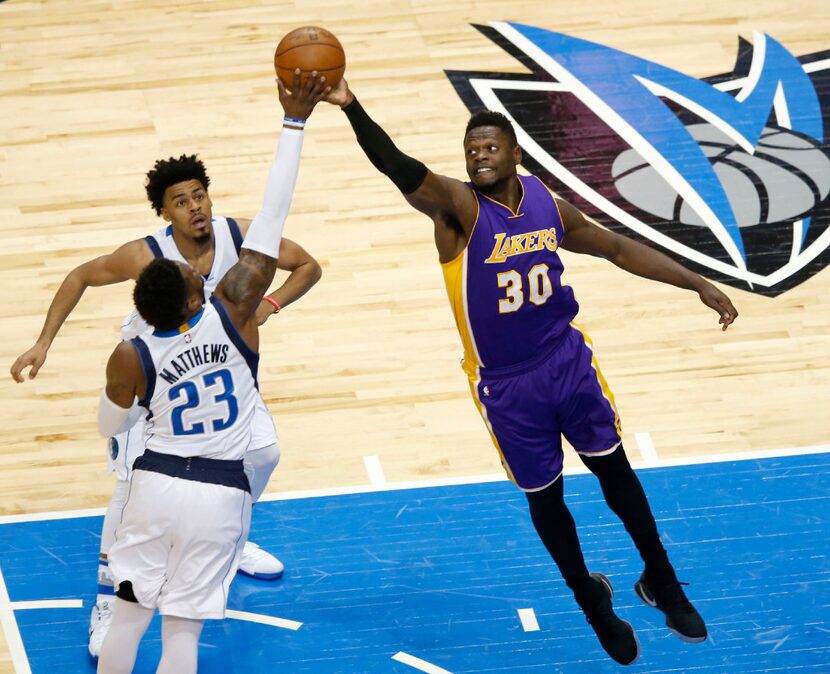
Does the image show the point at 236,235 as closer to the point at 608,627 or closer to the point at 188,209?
the point at 188,209

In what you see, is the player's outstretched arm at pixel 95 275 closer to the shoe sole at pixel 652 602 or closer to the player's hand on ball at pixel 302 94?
the player's hand on ball at pixel 302 94

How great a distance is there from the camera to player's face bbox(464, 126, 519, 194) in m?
5.01

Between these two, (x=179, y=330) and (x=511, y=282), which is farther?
(x=511, y=282)

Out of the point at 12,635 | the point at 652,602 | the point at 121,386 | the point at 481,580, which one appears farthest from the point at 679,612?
the point at 12,635

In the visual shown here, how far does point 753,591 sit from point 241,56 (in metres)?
6.08

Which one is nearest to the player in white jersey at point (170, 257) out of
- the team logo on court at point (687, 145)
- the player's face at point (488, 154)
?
the player's face at point (488, 154)

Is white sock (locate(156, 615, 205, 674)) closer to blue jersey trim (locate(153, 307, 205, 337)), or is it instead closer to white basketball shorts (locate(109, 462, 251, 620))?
white basketball shorts (locate(109, 462, 251, 620))

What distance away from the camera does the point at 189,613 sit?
491 cm

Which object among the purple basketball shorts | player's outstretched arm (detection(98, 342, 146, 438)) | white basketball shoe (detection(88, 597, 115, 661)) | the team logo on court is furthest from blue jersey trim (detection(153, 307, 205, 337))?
the team logo on court

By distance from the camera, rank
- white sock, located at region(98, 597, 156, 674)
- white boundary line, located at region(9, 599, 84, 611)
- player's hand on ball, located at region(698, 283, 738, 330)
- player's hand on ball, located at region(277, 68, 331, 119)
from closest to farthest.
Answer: player's hand on ball, located at region(277, 68, 331, 119) → white sock, located at region(98, 597, 156, 674) → player's hand on ball, located at region(698, 283, 738, 330) → white boundary line, located at region(9, 599, 84, 611)

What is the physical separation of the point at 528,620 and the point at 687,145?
14.7 ft

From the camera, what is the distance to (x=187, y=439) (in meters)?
4.93

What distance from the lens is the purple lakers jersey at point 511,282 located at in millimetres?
5047

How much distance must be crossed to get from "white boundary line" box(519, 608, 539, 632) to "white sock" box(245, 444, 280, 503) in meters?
1.33
